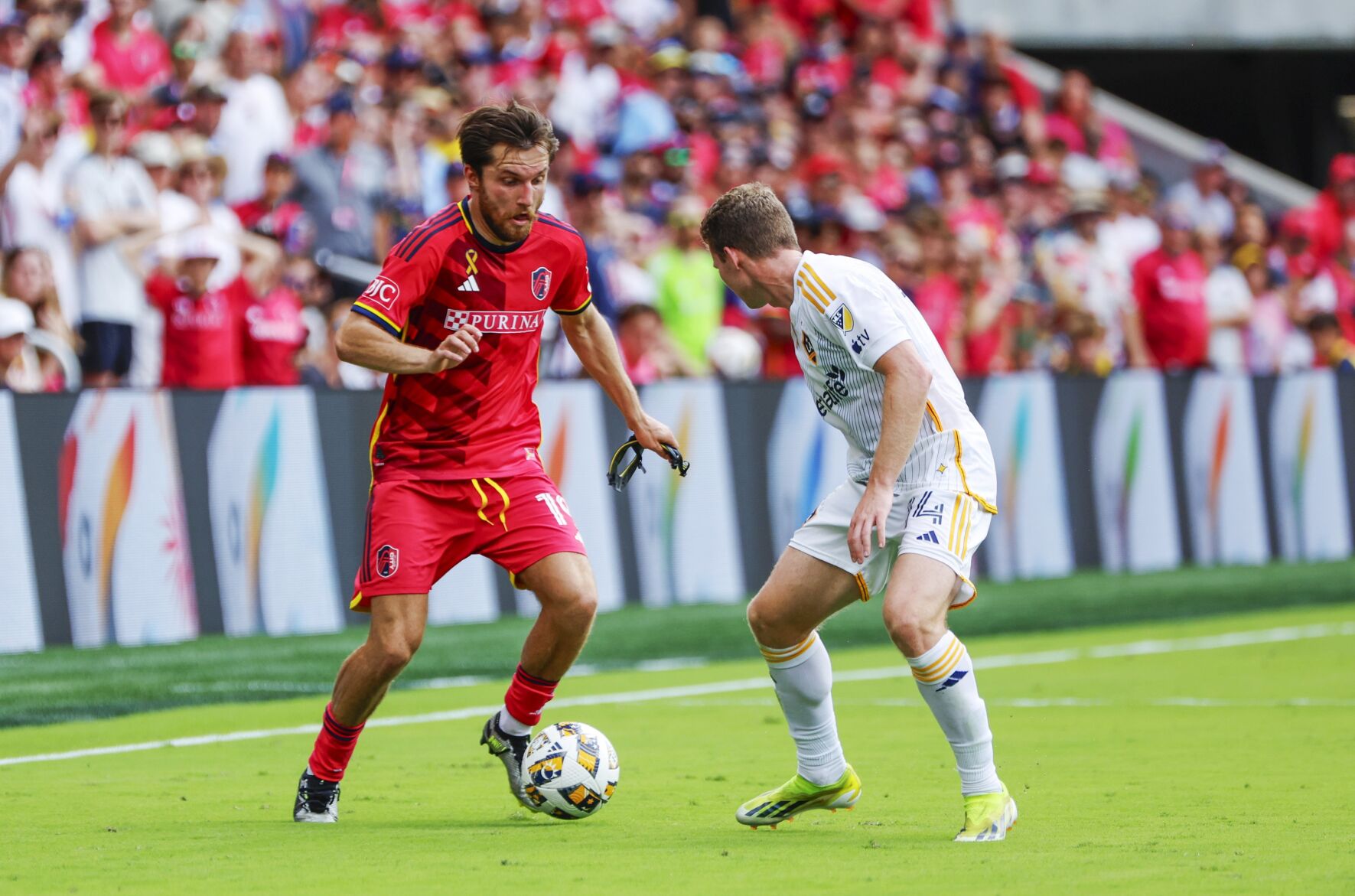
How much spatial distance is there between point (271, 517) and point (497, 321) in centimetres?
566

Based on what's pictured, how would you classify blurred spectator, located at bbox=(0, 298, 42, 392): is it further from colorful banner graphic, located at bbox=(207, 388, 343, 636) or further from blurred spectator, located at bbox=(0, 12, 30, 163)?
blurred spectator, located at bbox=(0, 12, 30, 163)

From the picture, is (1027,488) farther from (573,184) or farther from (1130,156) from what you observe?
(1130,156)

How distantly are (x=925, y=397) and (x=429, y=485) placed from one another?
1.87 metres

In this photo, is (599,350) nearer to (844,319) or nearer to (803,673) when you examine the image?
(844,319)

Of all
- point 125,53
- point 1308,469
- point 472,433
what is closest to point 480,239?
point 472,433

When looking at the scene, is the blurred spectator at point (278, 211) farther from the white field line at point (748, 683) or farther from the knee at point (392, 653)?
the knee at point (392, 653)

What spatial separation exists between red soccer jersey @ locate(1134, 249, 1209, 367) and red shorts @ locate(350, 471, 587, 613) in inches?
524

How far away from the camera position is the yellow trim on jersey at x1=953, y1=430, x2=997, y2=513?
271 inches

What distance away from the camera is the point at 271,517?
12711 millimetres

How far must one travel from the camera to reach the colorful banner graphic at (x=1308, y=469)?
1886 centimetres

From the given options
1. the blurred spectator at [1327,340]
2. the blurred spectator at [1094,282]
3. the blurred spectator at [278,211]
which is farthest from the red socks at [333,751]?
the blurred spectator at [1327,340]

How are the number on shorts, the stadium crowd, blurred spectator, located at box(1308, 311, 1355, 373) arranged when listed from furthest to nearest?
blurred spectator, located at box(1308, 311, 1355, 373), the stadium crowd, the number on shorts

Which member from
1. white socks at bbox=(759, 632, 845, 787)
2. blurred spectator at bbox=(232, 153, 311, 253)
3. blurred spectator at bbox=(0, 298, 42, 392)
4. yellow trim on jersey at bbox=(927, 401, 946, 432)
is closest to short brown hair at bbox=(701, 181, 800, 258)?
yellow trim on jersey at bbox=(927, 401, 946, 432)

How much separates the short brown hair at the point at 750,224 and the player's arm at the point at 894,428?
1.83 feet
